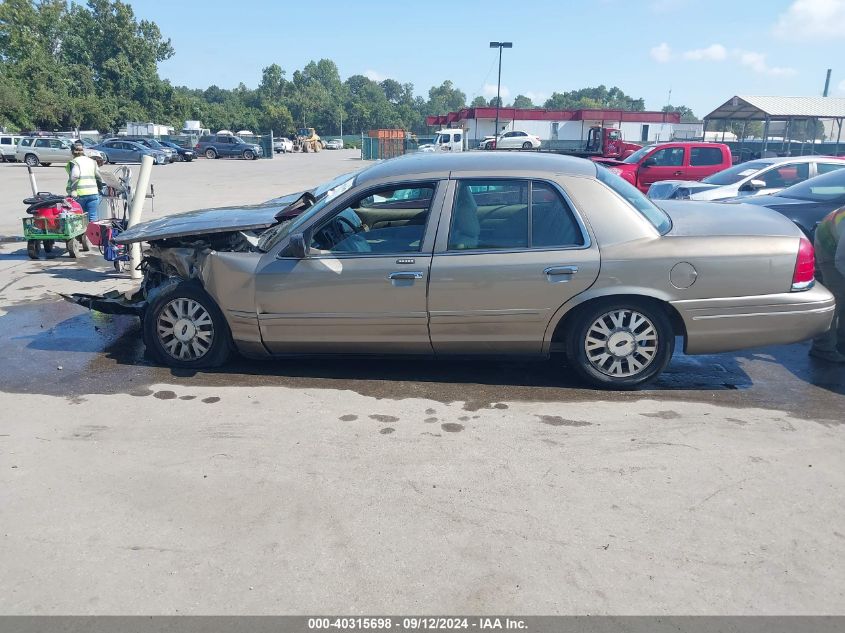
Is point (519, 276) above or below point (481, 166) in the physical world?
below

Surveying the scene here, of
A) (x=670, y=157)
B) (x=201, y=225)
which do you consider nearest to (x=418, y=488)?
(x=201, y=225)

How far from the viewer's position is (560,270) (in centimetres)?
465

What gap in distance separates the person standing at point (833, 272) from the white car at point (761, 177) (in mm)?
6115

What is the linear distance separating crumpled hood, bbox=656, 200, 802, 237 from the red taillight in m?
0.12

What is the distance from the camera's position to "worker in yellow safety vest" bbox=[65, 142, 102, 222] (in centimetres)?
1001

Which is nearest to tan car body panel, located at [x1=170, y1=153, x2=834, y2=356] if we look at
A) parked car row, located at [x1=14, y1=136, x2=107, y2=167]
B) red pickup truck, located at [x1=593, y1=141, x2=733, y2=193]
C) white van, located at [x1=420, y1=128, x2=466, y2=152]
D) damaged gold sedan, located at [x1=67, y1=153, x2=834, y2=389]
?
damaged gold sedan, located at [x1=67, y1=153, x2=834, y2=389]

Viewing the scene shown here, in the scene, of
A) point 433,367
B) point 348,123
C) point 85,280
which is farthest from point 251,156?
point 348,123

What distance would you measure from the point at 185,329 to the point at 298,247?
50.6 inches

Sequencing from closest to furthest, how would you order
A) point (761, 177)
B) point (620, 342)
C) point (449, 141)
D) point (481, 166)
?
point (620, 342) → point (481, 166) → point (761, 177) → point (449, 141)

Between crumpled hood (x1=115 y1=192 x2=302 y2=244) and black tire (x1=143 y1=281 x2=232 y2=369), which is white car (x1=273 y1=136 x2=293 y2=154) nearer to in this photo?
crumpled hood (x1=115 y1=192 x2=302 y2=244)

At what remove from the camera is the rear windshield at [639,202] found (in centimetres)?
Result: 488

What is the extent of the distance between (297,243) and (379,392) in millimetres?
1251
